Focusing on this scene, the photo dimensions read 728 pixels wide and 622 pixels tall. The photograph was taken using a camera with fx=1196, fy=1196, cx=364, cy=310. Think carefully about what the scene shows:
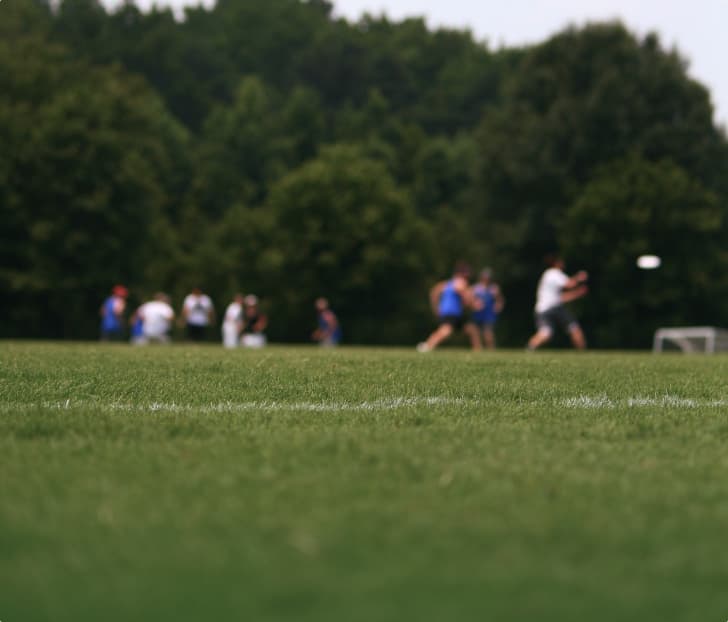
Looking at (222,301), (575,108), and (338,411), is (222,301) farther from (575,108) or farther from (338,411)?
(338,411)

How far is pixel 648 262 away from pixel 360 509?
39450 millimetres

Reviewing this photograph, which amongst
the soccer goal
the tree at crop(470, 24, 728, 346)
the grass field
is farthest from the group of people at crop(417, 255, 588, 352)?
the tree at crop(470, 24, 728, 346)

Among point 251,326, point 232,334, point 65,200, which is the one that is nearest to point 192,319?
point 232,334

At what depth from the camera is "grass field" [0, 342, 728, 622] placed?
326 cm

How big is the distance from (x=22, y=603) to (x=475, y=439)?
11.7 feet

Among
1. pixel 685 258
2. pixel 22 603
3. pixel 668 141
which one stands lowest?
pixel 22 603

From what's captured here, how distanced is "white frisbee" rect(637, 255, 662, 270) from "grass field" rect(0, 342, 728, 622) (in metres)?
34.2

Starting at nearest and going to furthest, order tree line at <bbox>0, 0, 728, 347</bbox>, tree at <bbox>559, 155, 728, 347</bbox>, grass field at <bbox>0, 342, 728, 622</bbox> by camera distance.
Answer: grass field at <bbox>0, 342, 728, 622</bbox>
tree at <bbox>559, 155, 728, 347</bbox>
tree line at <bbox>0, 0, 728, 347</bbox>

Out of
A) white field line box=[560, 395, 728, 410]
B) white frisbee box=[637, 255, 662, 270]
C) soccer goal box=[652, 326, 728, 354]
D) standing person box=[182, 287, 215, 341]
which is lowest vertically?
white field line box=[560, 395, 728, 410]

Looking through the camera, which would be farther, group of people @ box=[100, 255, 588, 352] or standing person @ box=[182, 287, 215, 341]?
standing person @ box=[182, 287, 215, 341]

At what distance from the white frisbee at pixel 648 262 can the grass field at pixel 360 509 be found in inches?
1347

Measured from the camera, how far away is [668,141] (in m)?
50.5

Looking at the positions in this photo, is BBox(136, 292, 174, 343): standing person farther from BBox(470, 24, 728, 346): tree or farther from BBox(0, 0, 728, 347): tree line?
BBox(470, 24, 728, 346): tree

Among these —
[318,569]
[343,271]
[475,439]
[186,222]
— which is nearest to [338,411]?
[475,439]
